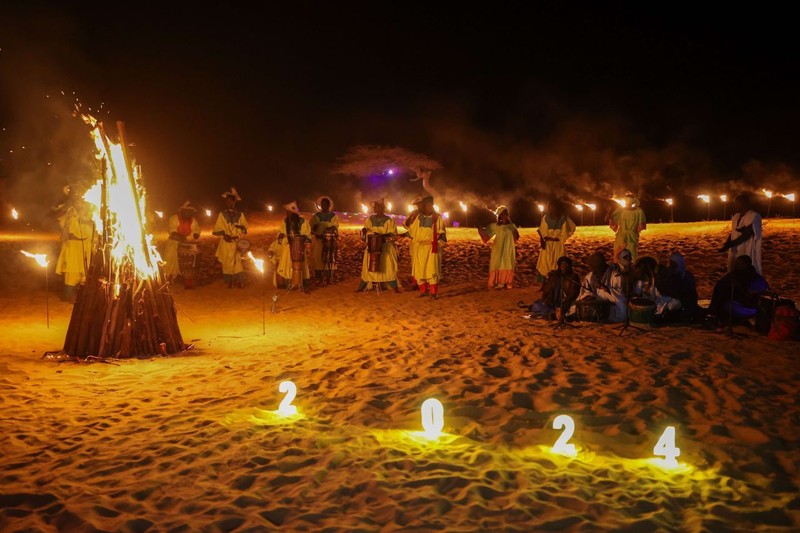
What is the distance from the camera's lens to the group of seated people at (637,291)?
8.66m

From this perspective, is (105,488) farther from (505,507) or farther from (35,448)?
(505,507)

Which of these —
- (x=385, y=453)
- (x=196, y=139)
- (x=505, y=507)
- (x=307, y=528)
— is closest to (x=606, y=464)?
(x=505, y=507)

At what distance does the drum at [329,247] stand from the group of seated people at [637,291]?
251 inches

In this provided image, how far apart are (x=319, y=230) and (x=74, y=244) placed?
5.04 metres

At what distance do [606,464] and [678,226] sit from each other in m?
18.3

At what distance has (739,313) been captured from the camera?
8336mm

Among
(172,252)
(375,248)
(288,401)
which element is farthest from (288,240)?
(288,401)

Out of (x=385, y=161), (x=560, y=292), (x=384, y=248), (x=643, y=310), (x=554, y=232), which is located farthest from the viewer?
(x=385, y=161)

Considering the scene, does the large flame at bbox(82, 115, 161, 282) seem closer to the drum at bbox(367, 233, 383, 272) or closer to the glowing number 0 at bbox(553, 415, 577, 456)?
the glowing number 0 at bbox(553, 415, 577, 456)

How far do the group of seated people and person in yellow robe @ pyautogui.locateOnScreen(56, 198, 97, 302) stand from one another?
29.6 feet

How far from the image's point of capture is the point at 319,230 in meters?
14.3

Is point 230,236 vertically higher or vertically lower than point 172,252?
higher

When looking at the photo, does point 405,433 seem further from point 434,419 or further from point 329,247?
point 329,247

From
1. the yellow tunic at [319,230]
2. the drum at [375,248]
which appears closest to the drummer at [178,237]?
the yellow tunic at [319,230]
